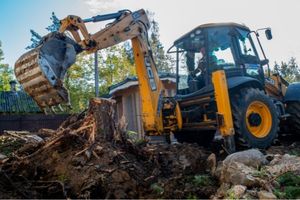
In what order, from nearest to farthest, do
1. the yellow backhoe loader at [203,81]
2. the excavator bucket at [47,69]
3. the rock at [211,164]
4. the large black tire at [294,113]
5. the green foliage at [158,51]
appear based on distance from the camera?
the excavator bucket at [47,69] < the rock at [211,164] < the yellow backhoe loader at [203,81] < the large black tire at [294,113] < the green foliage at [158,51]

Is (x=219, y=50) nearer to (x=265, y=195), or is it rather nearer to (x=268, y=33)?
(x=268, y=33)

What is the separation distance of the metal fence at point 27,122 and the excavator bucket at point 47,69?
37.0ft

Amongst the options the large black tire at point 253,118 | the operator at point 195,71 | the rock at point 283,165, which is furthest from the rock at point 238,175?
the operator at point 195,71

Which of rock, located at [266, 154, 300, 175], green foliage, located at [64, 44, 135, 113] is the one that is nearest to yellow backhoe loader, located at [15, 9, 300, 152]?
rock, located at [266, 154, 300, 175]

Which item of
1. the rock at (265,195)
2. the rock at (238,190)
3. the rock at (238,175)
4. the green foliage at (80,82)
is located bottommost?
the rock at (265,195)

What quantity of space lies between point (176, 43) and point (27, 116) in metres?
10.7

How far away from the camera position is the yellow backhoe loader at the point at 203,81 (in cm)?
586

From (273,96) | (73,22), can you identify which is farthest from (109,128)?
(273,96)

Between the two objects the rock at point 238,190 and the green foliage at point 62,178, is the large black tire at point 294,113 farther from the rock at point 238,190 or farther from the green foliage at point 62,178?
the green foliage at point 62,178

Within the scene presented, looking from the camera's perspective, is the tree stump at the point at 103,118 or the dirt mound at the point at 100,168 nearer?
the dirt mound at the point at 100,168

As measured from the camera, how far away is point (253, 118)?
6.42 m

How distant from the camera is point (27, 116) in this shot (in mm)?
15961

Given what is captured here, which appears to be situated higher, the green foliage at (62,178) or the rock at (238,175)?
the green foliage at (62,178)

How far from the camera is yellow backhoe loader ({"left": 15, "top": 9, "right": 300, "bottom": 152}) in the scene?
5.86 m
